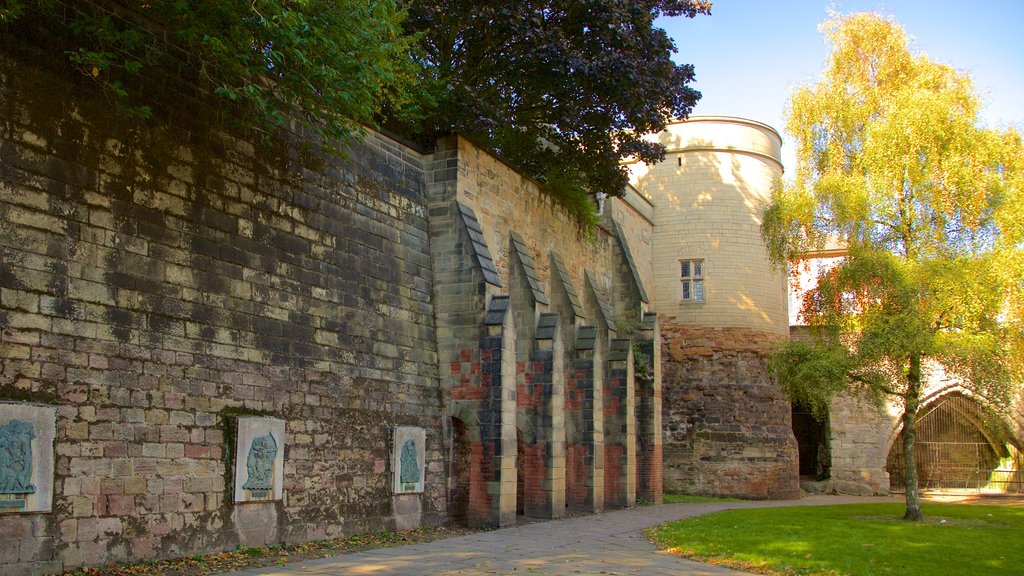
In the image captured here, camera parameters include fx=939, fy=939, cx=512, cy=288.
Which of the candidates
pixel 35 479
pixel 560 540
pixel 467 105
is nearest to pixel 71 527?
pixel 35 479

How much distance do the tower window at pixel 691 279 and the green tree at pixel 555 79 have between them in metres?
7.29

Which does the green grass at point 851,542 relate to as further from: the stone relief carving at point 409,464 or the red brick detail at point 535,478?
the stone relief carving at point 409,464

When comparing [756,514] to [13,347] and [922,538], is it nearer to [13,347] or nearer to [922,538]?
[922,538]

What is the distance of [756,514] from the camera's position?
62.7 feet

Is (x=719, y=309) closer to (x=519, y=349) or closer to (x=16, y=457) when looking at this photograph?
(x=519, y=349)

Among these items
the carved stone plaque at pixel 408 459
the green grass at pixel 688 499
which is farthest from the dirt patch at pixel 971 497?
the carved stone plaque at pixel 408 459

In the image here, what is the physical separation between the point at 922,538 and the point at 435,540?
7.48 metres

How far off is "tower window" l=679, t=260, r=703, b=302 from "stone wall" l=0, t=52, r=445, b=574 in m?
14.9

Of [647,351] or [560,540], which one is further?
[647,351]

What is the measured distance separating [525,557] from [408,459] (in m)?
3.49

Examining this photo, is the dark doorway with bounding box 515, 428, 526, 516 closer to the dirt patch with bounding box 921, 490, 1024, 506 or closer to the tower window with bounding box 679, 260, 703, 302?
the tower window with bounding box 679, 260, 703, 302

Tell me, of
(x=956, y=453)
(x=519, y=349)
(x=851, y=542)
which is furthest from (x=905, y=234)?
(x=956, y=453)

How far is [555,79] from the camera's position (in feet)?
Result: 62.6

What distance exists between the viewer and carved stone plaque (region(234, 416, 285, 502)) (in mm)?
11555
